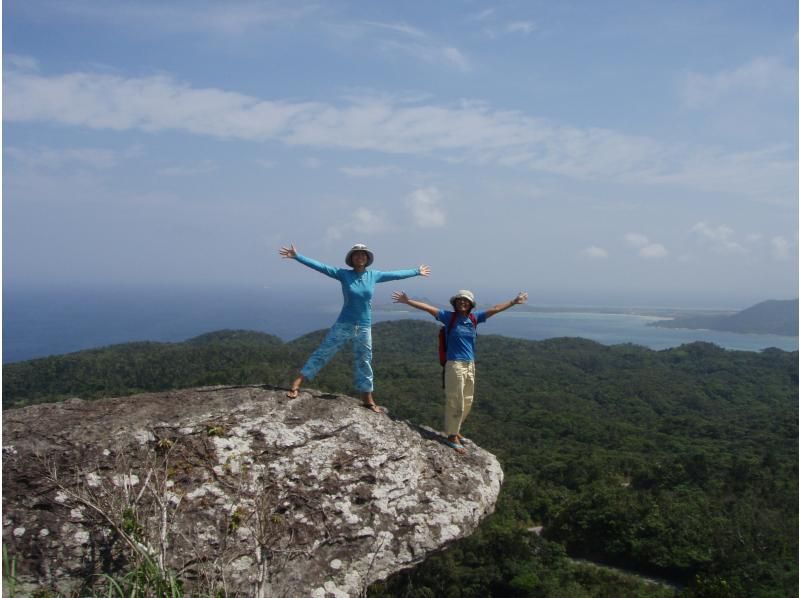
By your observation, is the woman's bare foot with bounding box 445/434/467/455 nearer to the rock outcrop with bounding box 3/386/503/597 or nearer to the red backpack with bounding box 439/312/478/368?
the rock outcrop with bounding box 3/386/503/597

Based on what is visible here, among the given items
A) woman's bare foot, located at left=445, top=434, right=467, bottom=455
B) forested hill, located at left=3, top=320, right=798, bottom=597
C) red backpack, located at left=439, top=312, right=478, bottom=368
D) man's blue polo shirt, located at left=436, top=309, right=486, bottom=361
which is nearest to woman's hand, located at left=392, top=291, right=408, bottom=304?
man's blue polo shirt, located at left=436, top=309, right=486, bottom=361

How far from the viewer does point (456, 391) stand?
687 cm

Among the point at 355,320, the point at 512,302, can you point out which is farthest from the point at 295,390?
the point at 512,302

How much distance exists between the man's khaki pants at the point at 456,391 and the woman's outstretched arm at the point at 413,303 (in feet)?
2.20

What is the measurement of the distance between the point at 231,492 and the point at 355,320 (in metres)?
2.48

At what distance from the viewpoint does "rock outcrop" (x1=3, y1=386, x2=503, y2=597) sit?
4.65 meters

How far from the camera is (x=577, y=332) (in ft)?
650

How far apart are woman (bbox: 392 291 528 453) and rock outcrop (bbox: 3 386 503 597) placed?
0.47 meters

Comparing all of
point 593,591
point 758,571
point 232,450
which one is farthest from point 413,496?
point 758,571

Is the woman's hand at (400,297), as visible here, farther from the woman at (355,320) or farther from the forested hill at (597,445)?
the forested hill at (597,445)

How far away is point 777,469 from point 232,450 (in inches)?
1995

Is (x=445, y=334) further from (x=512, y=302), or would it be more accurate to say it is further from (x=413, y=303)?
(x=512, y=302)

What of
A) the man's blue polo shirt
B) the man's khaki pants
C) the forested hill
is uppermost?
the man's blue polo shirt

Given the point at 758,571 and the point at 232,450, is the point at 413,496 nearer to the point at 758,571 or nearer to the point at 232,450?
the point at 232,450
